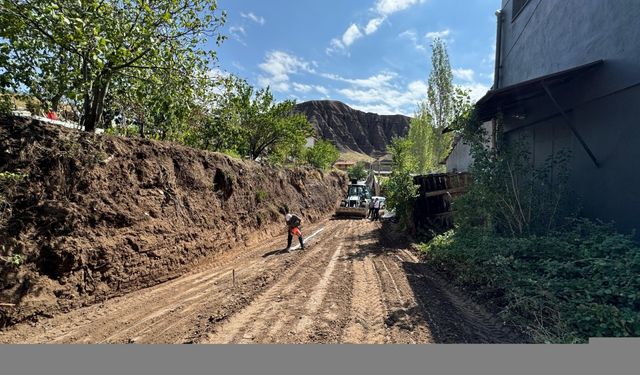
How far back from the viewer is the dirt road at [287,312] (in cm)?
392

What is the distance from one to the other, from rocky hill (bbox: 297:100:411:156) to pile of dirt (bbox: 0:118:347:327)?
101077 millimetres

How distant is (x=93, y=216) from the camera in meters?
5.71

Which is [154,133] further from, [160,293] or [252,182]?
[160,293]

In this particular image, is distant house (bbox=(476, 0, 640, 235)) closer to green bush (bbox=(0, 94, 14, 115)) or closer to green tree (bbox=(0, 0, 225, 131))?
green tree (bbox=(0, 0, 225, 131))

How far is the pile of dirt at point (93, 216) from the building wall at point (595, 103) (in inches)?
375

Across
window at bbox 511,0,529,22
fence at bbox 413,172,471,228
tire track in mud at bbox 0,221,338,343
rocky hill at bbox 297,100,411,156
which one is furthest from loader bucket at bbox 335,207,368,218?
rocky hill at bbox 297,100,411,156

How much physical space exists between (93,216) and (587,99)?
10404 mm

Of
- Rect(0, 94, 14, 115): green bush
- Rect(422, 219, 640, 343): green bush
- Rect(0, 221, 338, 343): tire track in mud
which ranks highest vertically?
Rect(0, 94, 14, 115): green bush

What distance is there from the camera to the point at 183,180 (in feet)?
28.2

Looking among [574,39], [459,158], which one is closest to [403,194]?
[574,39]

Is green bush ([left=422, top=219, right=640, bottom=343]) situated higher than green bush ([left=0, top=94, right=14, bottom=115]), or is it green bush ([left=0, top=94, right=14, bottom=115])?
green bush ([left=0, top=94, right=14, bottom=115])

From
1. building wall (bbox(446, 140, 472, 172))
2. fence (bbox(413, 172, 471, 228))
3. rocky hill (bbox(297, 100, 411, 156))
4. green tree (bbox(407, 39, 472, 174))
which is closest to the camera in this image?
fence (bbox(413, 172, 471, 228))

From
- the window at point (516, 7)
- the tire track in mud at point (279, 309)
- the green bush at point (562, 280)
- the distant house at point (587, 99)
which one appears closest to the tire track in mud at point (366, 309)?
the tire track in mud at point (279, 309)

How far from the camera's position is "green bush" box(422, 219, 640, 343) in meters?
3.36
